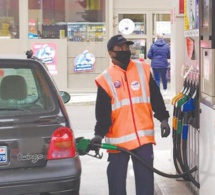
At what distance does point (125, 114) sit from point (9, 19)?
12.7 metres

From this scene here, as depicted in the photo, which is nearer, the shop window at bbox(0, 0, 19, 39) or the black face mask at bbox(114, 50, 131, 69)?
the black face mask at bbox(114, 50, 131, 69)

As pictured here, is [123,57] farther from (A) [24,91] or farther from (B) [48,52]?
(B) [48,52]

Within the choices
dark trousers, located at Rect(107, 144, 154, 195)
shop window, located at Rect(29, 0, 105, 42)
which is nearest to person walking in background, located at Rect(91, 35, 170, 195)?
dark trousers, located at Rect(107, 144, 154, 195)

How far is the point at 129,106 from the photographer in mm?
4918

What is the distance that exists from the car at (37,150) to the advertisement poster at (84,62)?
39.7 ft

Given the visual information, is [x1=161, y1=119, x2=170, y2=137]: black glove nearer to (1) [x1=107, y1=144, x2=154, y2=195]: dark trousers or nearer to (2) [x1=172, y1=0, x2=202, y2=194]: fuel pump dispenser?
(1) [x1=107, y1=144, x2=154, y2=195]: dark trousers

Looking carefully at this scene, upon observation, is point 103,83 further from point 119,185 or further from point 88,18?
point 88,18

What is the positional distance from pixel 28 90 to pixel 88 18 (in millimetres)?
12199

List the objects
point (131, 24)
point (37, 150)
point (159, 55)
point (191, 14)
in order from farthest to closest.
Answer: point (131, 24) < point (159, 55) < point (191, 14) < point (37, 150)

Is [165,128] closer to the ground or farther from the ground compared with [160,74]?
closer to the ground

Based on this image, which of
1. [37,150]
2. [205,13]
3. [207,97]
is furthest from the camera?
[205,13]

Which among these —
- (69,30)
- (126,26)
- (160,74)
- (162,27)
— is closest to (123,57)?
(160,74)

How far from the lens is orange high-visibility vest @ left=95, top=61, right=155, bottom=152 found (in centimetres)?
492

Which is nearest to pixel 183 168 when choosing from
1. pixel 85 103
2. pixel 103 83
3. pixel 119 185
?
pixel 119 185
